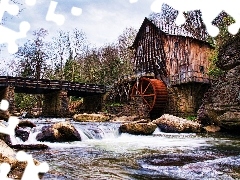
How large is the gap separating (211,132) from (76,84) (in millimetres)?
17507

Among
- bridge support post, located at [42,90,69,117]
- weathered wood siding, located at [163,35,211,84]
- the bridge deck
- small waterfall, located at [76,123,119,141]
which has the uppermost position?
weathered wood siding, located at [163,35,211,84]

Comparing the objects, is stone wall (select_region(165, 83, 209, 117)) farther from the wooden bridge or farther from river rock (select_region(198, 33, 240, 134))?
the wooden bridge

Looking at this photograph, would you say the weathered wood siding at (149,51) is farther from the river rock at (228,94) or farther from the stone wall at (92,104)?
the river rock at (228,94)

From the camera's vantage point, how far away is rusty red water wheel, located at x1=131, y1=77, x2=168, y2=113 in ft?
82.8

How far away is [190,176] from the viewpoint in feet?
17.7

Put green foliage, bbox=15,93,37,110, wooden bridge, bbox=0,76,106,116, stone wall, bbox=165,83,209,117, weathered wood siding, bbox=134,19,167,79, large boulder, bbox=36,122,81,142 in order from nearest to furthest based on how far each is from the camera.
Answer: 1. large boulder, bbox=36,122,81,142
2. stone wall, bbox=165,83,209,117
3. wooden bridge, bbox=0,76,106,116
4. weathered wood siding, bbox=134,19,167,79
5. green foliage, bbox=15,93,37,110

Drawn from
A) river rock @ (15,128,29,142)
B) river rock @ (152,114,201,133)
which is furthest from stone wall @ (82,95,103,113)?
river rock @ (15,128,29,142)

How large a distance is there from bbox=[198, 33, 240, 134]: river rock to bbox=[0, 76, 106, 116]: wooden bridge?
15897mm

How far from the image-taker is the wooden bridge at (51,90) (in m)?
26.8

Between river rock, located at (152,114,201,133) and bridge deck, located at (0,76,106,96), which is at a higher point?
bridge deck, located at (0,76,106,96)

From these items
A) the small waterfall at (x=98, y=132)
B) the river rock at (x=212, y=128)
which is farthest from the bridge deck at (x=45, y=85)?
the river rock at (x=212, y=128)

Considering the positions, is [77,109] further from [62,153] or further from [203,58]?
[62,153]

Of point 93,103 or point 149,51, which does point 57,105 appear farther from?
point 149,51

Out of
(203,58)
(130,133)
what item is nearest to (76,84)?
(203,58)
